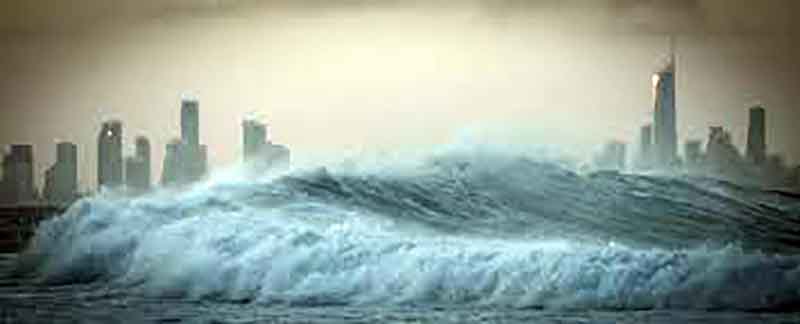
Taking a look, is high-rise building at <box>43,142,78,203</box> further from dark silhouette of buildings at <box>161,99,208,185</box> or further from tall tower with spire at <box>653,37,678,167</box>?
tall tower with spire at <box>653,37,678,167</box>

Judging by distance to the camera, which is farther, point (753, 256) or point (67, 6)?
point (67, 6)

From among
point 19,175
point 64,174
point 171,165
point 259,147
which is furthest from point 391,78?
point 19,175

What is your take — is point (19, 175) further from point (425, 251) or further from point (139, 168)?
point (425, 251)

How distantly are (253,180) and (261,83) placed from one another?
0.41m

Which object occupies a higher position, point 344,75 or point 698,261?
point 344,75

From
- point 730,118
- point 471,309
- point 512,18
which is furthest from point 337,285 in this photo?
point 730,118

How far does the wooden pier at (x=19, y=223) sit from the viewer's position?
22.8 ft

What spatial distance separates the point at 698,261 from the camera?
249 inches

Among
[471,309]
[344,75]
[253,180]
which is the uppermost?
[344,75]

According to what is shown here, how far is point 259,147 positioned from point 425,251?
31.9 inches

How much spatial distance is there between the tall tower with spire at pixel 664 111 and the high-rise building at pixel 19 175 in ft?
8.41

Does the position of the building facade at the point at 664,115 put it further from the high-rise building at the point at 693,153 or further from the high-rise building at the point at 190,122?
the high-rise building at the point at 190,122

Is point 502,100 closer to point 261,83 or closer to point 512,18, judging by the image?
point 512,18

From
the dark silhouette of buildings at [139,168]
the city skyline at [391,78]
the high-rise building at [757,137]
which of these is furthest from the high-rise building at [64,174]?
the high-rise building at [757,137]
